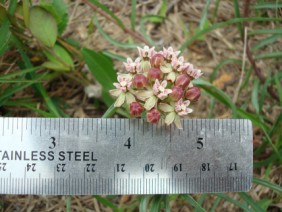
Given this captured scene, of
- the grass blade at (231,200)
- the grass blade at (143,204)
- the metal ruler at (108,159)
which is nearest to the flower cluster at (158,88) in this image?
the metal ruler at (108,159)

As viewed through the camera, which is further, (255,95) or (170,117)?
(255,95)

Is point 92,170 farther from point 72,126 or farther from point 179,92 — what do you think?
point 179,92

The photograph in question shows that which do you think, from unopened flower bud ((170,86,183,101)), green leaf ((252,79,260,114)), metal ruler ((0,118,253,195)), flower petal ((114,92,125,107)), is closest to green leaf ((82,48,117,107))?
metal ruler ((0,118,253,195))

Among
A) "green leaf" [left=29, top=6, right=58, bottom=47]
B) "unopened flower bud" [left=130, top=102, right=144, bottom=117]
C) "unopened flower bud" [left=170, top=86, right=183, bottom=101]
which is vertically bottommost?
"unopened flower bud" [left=130, top=102, right=144, bottom=117]

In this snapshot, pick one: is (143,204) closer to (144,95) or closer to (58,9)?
(144,95)

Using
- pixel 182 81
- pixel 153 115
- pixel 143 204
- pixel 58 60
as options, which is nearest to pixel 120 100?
pixel 153 115

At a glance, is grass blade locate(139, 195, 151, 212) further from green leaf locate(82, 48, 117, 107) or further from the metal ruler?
green leaf locate(82, 48, 117, 107)

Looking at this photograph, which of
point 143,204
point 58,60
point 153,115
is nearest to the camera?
point 153,115

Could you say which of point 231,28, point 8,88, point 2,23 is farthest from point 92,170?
point 231,28
